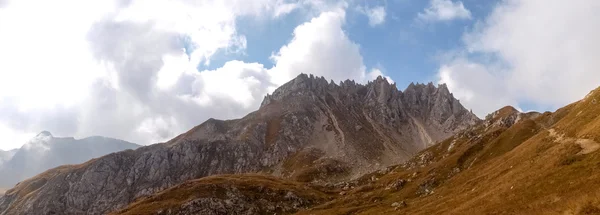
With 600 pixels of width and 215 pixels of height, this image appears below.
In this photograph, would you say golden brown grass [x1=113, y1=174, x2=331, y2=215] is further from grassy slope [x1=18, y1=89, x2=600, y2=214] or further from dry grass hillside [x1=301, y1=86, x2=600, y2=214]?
dry grass hillside [x1=301, y1=86, x2=600, y2=214]

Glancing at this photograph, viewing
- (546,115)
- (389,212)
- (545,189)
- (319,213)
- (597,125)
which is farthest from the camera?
(546,115)

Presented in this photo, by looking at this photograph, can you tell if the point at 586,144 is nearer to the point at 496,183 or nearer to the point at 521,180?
the point at 521,180

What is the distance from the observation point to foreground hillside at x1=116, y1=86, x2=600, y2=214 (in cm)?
4222

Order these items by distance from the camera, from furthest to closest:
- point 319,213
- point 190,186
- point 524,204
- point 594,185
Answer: point 190,186
point 319,213
point 524,204
point 594,185

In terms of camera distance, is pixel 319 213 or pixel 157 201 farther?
pixel 157 201

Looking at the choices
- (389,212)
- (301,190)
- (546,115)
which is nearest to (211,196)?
(301,190)

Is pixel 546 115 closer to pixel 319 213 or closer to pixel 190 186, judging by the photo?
pixel 319 213

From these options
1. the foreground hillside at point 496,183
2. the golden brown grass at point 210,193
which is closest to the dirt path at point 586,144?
the foreground hillside at point 496,183

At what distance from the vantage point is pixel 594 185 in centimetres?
3725

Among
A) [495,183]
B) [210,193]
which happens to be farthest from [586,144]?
[210,193]

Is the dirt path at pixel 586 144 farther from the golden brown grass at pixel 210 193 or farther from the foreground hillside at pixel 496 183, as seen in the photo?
the golden brown grass at pixel 210 193

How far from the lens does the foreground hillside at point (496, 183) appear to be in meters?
42.2

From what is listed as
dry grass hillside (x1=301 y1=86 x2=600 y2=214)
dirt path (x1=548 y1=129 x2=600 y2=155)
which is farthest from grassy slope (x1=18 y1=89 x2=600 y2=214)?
dirt path (x1=548 y1=129 x2=600 y2=155)

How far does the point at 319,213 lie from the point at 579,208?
74.3 meters
